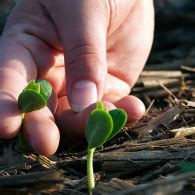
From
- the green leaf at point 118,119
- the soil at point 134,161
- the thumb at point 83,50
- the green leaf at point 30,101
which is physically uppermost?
the thumb at point 83,50

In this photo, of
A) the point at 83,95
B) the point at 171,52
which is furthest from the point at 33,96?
the point at 171,52

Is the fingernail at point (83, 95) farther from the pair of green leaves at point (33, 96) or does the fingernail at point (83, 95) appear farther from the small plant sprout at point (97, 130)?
the small plant sprout at point (97, 130)

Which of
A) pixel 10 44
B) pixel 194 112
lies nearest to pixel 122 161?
pixel 194 112

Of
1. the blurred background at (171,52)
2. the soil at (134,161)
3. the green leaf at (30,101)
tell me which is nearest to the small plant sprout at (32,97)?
the green leaf at (30,101)

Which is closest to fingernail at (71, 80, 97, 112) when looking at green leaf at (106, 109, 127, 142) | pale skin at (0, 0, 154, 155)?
pale skin at (0, 0, 154, 155)

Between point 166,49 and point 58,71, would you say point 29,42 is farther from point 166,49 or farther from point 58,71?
point 166,49

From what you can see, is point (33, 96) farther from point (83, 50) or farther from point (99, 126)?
point (83, 50)
